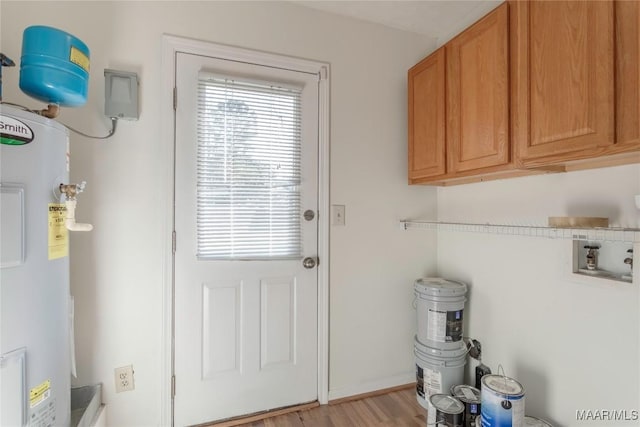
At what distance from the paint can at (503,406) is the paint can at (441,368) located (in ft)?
1.18

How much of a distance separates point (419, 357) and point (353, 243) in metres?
0.84

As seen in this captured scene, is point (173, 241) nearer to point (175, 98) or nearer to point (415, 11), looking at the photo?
point (175, 98)

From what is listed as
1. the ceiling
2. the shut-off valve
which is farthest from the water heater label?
the ceiling

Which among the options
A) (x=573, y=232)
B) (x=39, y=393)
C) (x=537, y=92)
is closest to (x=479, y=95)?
(x=537, y=92)

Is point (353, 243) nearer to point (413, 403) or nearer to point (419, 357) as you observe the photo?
point (419, 357)

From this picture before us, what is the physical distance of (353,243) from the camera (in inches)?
79.4

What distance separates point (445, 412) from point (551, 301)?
31.4 inches

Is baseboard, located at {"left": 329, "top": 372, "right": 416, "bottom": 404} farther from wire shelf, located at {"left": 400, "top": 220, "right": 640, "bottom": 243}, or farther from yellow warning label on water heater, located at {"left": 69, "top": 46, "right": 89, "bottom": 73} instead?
yellow warning label on water heater, located at {"left": 69, "top": 46, "right": 89, "bottom": 73}

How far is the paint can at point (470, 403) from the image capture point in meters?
1.54

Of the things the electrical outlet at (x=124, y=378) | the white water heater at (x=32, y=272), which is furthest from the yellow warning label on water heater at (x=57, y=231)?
the electrical outlet at (x=124, y=378)

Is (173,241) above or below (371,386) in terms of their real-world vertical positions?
above

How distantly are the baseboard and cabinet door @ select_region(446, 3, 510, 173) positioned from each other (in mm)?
1545

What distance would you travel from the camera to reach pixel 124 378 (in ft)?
5.11

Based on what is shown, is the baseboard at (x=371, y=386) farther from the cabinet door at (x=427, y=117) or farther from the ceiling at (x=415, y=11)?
the ceiling at (x=415, y=11)
